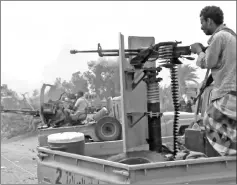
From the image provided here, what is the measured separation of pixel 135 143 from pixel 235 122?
117 centimetres

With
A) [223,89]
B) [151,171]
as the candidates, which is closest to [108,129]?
[223,89]

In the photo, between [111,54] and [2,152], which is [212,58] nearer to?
[111,54]

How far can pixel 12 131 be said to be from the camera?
17188mm

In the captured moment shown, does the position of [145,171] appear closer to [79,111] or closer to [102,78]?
[79,111]

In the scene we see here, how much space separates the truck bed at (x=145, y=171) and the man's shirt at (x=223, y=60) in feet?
1.97

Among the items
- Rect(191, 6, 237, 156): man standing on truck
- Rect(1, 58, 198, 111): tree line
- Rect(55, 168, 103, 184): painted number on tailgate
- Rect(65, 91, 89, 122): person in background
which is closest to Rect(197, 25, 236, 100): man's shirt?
Rect(191, 6, 237, 156): man standing on truck

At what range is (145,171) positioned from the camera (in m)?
2.51

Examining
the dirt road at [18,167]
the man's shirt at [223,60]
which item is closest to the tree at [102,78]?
the dirt road at [18,167]

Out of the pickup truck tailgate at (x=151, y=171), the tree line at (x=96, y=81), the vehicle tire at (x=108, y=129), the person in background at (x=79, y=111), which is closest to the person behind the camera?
the pickup truck tailgate at (x=151, y=171)

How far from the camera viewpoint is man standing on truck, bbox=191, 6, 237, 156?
2.84 meters

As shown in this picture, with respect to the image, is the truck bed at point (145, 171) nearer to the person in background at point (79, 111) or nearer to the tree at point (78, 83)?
the person in background at point (79, 111)

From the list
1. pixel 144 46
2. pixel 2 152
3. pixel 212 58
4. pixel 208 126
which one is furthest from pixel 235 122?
pixel 2 152

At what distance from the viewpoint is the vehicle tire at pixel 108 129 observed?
27.7ft

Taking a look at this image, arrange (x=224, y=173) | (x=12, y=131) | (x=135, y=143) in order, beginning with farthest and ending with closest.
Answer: (x=12, y=131), (x=135, y=143), (x=224, y=173)
